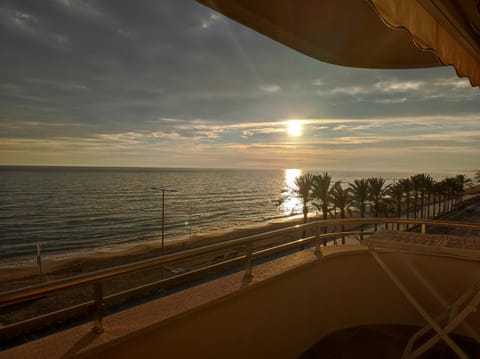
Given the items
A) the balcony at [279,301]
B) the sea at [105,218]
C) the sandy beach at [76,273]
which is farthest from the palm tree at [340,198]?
the balcony at [279,301]

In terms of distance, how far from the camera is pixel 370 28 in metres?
1.57

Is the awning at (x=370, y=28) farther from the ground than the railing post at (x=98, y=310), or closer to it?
farther from the ground

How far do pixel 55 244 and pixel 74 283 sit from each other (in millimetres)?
36764

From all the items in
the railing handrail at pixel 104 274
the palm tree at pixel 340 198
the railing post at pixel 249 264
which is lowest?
the palm tree at pixel 340 198

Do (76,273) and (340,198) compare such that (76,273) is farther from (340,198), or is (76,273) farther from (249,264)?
(249,264)

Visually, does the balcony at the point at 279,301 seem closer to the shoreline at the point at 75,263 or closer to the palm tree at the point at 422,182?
the shoreline at the point at 75,263

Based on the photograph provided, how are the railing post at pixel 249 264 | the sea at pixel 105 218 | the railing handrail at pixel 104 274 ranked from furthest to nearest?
the sea at pixel 105 218 → the railing post at pixel 249 264 → the railing handrail at pixel 104 274

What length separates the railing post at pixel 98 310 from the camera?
128cm

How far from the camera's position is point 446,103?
395 inches

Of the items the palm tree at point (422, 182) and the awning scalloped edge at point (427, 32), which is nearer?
the awning scalloped edge at point (427, 32)

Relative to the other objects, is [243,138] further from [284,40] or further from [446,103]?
[284,40]

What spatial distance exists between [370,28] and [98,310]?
6.21 ft

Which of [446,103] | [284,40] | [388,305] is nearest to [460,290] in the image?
[388,305]

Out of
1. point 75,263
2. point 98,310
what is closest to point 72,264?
point 75,263
